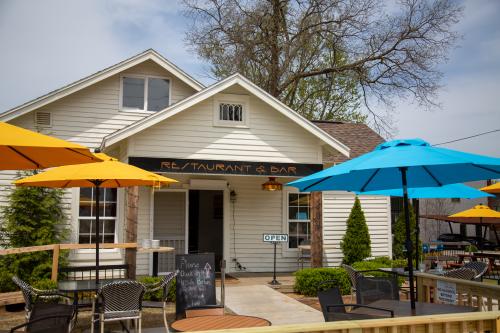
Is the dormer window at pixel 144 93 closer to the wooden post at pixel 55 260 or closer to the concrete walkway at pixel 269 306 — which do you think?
the wooden post at pixel 55 260

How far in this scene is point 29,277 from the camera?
11.0 meters

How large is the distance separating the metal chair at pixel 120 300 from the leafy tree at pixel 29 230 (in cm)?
500

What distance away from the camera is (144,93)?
567 inches

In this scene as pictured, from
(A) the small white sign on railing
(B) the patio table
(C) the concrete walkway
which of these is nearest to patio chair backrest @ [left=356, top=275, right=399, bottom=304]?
(B) the patio table

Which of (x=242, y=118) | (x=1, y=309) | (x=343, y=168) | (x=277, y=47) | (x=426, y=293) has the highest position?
(x=277, y=47)

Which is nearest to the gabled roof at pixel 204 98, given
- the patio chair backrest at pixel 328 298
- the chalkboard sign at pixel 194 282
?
the chalkboard sign at pixel 194 282

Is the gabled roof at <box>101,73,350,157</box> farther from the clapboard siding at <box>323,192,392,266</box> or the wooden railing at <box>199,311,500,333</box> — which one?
the wooden railing at <box>199,311,500,333</box>

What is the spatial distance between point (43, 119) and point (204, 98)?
176 inches

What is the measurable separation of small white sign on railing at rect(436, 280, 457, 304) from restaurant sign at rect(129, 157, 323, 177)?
270 inches

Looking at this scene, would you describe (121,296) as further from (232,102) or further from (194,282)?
(232,102)

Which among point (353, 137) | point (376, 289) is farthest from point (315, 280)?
point (353, 137)

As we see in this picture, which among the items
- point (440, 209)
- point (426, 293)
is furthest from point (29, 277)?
point (440, 209)

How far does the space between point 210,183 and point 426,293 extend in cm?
851

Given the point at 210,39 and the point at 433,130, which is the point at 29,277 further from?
the point at 433,130
